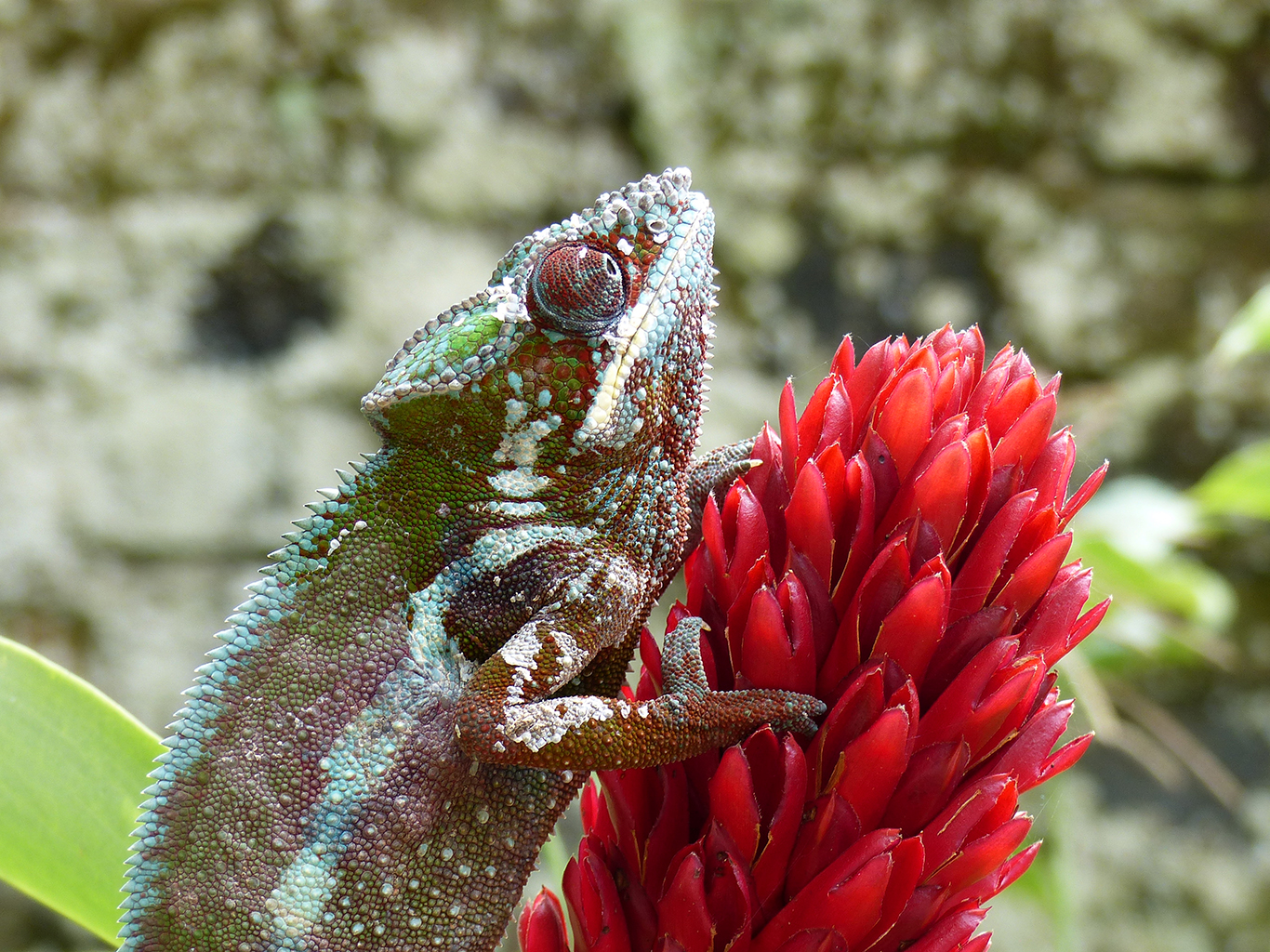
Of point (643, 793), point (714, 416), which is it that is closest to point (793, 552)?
point (643, 793)

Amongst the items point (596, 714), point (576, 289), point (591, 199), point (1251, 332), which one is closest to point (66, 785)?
point (596, 714)

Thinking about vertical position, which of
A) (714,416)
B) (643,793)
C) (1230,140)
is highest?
(1230,140)

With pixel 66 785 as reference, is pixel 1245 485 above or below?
above

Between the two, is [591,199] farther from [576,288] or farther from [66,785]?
[66,785]

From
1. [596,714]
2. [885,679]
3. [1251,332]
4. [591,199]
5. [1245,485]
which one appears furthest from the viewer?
[591,199]

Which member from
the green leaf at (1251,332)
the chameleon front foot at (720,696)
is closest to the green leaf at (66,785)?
the chameleon front foot at (720,696)

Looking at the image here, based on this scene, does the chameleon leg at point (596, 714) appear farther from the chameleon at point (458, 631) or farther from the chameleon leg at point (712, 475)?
the chameleon leg at point (712, 475)

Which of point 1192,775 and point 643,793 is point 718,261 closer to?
point 1192,775
